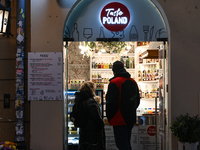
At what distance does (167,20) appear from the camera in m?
5.31

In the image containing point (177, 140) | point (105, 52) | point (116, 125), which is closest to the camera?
point (116, 125)

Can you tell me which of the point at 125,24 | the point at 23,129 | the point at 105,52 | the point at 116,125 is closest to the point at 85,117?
the point at 116,125

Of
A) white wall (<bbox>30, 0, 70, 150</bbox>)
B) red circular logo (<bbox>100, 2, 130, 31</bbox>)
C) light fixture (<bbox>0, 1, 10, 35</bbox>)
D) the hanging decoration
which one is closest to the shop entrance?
the hanging decoration

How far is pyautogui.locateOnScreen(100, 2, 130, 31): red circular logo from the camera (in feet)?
18.0

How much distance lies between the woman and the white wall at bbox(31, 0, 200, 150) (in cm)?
45

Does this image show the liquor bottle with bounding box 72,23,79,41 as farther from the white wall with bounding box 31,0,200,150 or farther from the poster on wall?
the poster on wall

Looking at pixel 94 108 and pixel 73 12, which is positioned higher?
pixel 73 12

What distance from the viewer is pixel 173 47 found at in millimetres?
5297

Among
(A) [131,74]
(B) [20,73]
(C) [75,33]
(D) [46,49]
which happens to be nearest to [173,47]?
(C) [75,33]

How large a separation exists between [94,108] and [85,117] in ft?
0.80

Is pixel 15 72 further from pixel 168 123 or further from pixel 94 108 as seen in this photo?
pixel 168 123

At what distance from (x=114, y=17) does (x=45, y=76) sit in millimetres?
1727

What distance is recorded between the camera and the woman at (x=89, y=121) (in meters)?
5.01

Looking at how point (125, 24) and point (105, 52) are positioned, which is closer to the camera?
point (125, 24)
